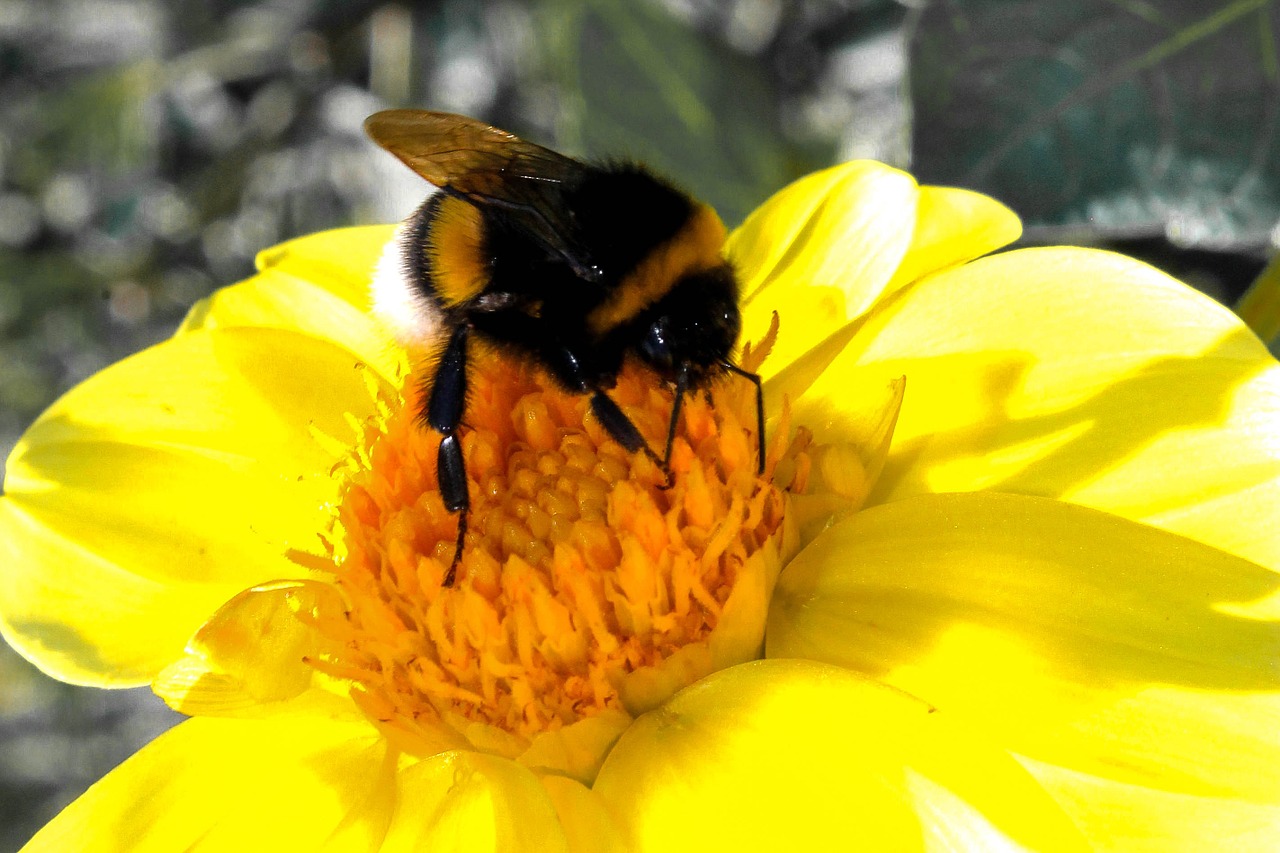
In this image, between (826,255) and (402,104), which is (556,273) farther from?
(402,104)

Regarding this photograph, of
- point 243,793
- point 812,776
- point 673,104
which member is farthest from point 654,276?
point 673,104

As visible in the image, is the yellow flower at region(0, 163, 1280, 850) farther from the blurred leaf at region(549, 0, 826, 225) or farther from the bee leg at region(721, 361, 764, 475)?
the blurred leaf at region(549, 0, 826, 225)

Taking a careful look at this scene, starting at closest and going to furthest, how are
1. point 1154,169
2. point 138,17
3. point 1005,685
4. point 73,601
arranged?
point 1005,685
point 73,601
point 1154,169
point 138,17

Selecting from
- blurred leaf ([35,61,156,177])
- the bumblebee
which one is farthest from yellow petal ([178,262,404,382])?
blurred leaf ([35,61,156,177])

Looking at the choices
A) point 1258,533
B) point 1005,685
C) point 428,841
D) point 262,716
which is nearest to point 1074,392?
point 1258,533

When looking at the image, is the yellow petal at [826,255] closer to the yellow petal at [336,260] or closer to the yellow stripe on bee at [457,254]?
the yellow stripe on bee at [457,254]

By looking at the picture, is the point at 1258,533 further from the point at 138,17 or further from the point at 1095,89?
the point at 138,17
